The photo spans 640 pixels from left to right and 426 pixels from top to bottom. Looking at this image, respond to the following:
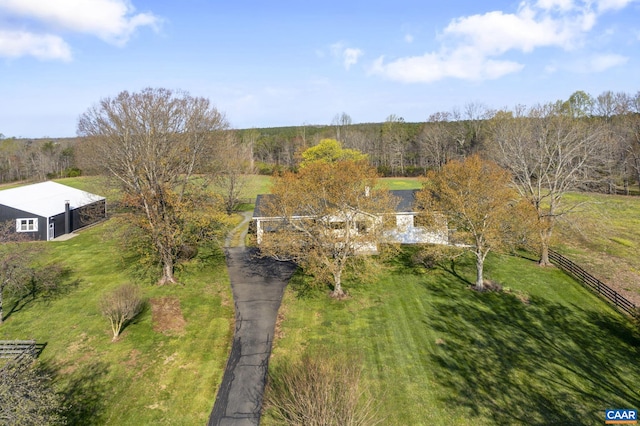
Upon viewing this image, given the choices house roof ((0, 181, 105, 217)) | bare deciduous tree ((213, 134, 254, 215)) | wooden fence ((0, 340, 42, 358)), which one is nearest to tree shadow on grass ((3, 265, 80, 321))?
wooden fence ((0, 340, 42, 358))

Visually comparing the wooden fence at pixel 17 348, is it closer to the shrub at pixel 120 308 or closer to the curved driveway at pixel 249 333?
the shrub at pixel 120 308

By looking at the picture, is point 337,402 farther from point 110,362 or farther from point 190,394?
point 110,362

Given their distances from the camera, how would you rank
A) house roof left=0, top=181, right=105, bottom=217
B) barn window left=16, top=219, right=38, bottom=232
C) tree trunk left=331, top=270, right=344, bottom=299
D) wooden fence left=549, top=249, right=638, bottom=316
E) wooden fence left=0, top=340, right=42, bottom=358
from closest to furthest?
wooden fence left=0, top=340, right=42, bottom=358
wooden fence left=549, top=249, right=638, bottom=316
tree trunk left=331, top=270, right=344, bottom=299
barn window left=16, top=219, right=38, bottom=232
house roof left=0, top=181, right=105, bottom=217

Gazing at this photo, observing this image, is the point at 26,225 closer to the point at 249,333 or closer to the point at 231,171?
the point at 231,171

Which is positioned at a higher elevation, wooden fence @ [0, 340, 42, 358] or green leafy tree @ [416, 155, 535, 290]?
green leafy tree @ [416, 155, 535, 290]

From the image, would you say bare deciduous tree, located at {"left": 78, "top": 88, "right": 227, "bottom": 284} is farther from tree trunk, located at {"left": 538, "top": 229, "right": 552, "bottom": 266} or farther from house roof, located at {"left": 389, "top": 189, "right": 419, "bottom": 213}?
tree trunk, located at {"left": 538, "top": 229, "right": 552, "bottom": 266}

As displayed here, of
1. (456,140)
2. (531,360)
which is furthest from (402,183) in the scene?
(531,360)

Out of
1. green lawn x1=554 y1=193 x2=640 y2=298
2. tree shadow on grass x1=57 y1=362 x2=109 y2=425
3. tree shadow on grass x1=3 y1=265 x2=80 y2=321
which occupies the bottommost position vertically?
tree shadow on grass x1=57 y1=362 x2=109 y2=425

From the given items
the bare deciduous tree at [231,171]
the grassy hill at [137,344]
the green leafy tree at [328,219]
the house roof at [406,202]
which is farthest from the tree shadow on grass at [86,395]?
the bare deciduous tree at [231,171]
